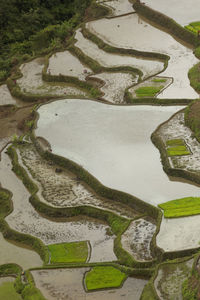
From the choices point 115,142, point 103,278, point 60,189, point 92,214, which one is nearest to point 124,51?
point 115,142

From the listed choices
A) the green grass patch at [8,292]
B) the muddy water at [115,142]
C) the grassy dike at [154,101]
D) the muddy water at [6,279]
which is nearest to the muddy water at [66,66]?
the muddy water at [115,142]

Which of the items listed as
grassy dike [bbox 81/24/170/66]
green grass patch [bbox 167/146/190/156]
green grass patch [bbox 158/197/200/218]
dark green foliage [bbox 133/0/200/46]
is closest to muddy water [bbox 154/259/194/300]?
green grass patch [bbox 158/197/200/218]

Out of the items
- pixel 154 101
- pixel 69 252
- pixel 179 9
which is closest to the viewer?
pixel 69 252

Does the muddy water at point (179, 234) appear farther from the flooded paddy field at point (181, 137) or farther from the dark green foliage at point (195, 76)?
the dark green foliage at point (195, 76)

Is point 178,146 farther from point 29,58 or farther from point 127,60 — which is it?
point 29,58

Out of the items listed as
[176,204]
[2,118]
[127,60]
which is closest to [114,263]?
[176,204]

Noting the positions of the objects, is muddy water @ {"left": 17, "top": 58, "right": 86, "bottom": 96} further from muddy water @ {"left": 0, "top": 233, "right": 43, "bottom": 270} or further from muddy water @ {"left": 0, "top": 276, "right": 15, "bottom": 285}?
muddy water @ {"left": 0, "top": 276, "right": 15, "bottom": 285}

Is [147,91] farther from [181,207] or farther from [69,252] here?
[69,252]
